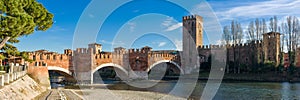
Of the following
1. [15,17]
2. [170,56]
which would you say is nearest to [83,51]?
[15,17]

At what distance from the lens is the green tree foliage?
1532 centimetres

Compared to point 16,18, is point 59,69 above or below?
below

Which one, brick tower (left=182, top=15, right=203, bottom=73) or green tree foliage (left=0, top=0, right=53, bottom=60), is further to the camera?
brick tower (left=182, top=15, right=203, bottom=73)

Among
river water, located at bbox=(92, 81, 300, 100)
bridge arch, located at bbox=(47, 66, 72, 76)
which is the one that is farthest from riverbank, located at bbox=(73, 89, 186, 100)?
bridge arch, located at bbox=(47, 66, 72, 76)

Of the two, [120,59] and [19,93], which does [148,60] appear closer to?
[120,59]

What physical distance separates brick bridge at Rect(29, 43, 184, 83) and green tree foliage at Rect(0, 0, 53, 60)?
5.47 meters

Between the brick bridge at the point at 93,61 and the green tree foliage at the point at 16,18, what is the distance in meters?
5.47

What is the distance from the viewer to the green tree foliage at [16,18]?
1532 cm

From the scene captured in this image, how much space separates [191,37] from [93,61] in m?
31.9

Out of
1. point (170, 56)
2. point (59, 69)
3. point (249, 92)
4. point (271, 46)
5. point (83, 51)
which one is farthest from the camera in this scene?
point (170, 56)

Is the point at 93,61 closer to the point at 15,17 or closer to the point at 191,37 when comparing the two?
the point at 15,17

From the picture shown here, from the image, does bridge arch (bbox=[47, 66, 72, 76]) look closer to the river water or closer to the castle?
the castle

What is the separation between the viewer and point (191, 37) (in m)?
60.5

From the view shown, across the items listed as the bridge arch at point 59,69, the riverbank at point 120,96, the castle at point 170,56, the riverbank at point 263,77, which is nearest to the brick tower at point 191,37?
the castle at point 170,56
